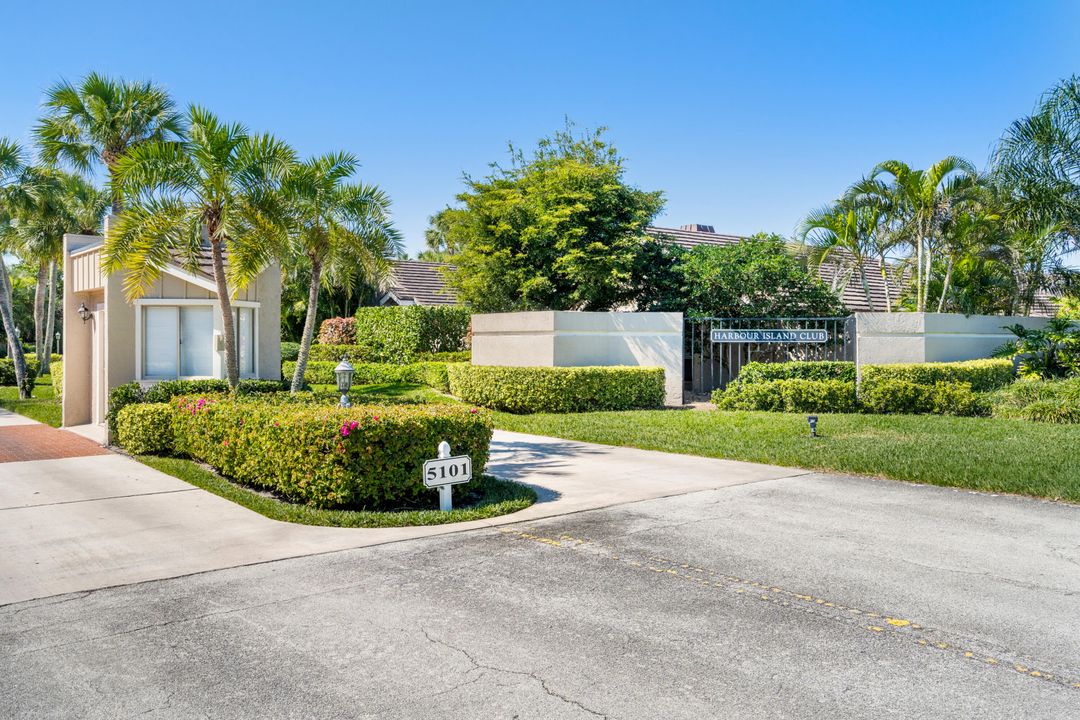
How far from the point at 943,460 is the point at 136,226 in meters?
11.8

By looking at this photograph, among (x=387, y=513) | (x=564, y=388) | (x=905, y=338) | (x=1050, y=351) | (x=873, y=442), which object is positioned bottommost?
(x=387, y=513)

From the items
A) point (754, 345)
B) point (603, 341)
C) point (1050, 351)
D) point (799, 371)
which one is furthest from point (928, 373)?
point (603, 341)

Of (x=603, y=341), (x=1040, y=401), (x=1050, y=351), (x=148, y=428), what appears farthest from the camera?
(x=603, y=341)

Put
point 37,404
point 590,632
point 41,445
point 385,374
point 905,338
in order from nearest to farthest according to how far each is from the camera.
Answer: point 590,632 → point 41,445 → point 905,338 → point 37,404 → point 385,374

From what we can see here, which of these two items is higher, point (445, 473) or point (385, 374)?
point (385, 374)

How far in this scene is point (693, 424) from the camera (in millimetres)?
14656

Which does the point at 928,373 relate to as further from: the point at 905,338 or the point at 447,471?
the point at 447,471

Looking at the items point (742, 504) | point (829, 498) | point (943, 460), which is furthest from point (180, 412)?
point (943, 460)

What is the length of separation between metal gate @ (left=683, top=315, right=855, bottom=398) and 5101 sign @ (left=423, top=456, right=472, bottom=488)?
11.3m

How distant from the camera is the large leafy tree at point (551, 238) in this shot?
19.4 meters

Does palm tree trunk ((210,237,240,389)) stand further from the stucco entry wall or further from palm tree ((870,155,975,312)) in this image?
palm tree ((870,155,975,312))

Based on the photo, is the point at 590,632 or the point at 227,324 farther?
the point at 227,324

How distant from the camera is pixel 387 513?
26.0 feet

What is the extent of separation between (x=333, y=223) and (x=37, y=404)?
40.5 feet
